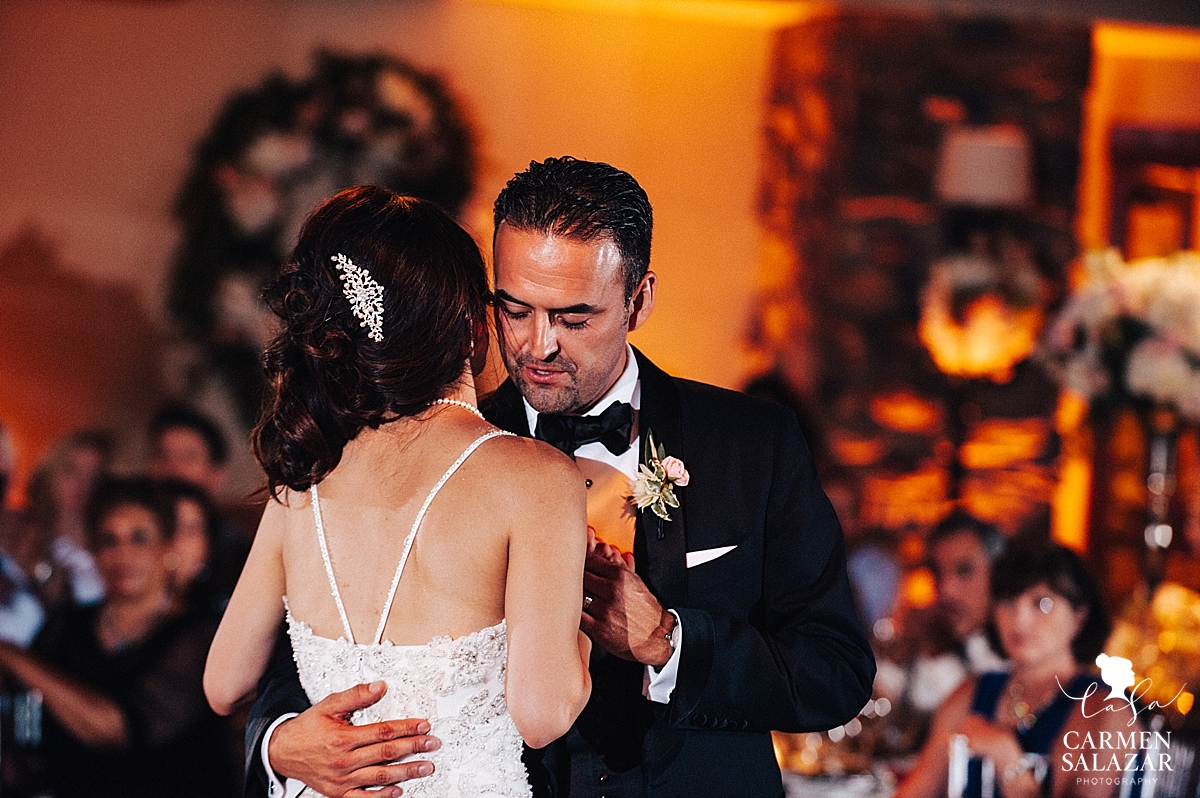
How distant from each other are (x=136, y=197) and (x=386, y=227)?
154 inches

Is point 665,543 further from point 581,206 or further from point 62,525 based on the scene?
point 62,525

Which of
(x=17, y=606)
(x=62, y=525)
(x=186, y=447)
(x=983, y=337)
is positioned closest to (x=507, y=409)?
(x=17, y=606)

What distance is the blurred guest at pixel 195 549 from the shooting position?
3.89 metres

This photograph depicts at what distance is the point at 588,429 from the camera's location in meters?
2.08

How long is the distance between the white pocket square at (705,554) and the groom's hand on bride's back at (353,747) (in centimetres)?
53

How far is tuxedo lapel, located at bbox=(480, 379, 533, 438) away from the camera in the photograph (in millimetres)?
2129

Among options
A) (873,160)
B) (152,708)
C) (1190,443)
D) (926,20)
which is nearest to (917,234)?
(873,160)

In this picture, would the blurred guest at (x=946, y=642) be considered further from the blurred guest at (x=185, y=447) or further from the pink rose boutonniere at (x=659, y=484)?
the blurred guest at (x=185, y=447)

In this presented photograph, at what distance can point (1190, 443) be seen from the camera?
19.3 ft

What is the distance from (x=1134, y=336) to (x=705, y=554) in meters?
2.97

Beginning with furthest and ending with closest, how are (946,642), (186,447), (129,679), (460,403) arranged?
(186,447) < (946,642) < (129,679) < (460,403)

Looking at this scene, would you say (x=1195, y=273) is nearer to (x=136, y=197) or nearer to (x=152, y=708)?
(x=152, y=708)

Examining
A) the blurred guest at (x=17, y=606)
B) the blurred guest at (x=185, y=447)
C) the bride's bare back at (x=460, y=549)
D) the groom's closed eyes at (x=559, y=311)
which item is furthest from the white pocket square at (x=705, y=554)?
the blurred guest at (x=185, y=447)

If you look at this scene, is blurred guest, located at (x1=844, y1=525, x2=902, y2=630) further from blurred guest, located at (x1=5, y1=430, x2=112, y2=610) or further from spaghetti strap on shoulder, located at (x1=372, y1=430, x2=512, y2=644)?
spaghetti strap on shoulder, located at (x1=372, y1=430, x2=512, y2=644)
